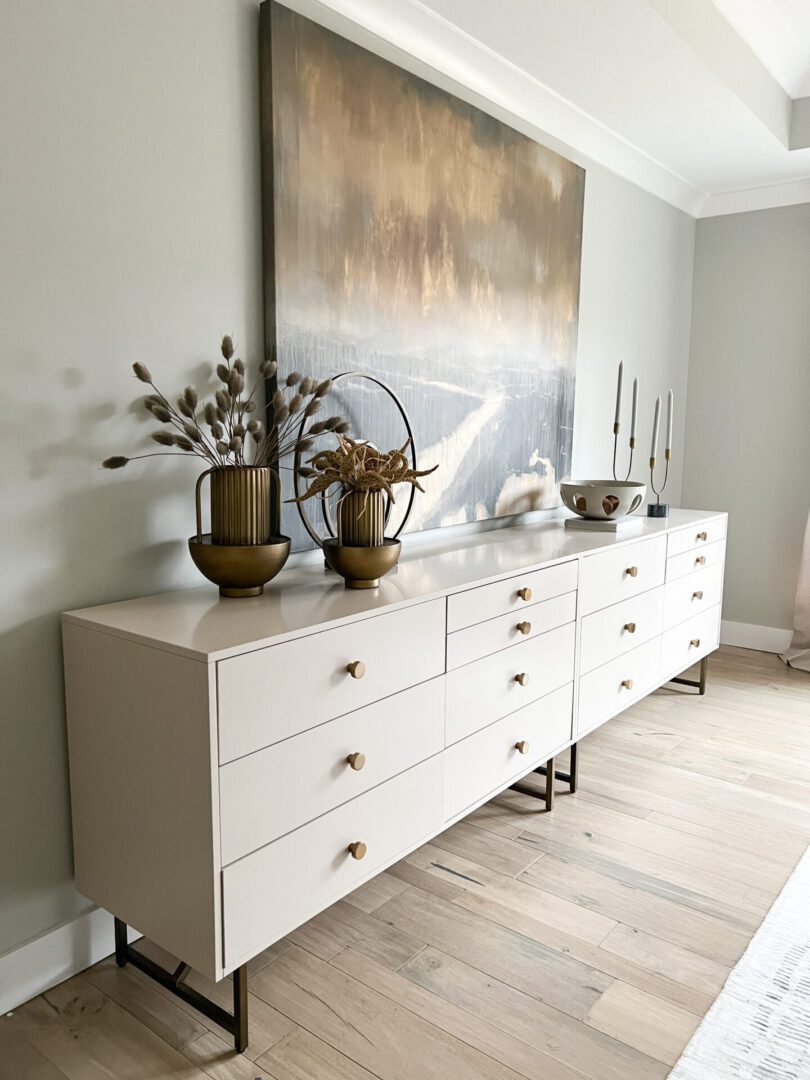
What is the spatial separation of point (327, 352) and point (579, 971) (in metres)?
1.56

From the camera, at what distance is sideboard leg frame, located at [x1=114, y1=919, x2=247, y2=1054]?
155cm

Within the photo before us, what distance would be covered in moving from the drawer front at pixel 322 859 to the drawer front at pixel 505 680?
0.13 m

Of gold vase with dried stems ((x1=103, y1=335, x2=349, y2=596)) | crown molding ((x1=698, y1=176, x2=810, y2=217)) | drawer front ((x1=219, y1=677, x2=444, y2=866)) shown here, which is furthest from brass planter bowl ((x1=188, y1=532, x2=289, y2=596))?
crown molding ((x1=698, y1=176, x2=810, y2=217))

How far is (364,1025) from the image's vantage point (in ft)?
5.33

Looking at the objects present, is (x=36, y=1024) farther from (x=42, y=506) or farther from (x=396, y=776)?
(x=42, y=506)

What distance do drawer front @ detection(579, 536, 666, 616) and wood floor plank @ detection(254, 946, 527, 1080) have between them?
1224 mm

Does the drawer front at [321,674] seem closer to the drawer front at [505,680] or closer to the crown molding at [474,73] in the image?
the drawer front at [505,680]

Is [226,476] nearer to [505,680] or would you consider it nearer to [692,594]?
[505,680]

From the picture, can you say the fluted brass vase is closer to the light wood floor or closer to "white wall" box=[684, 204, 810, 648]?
the light wood floor

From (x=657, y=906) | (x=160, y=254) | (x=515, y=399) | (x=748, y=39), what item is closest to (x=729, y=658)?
(x=515, y=399)

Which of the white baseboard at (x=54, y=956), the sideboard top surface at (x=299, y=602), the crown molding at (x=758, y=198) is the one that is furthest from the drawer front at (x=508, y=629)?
the crown molding at (x=758, y=198)

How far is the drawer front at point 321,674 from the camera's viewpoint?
1443mm

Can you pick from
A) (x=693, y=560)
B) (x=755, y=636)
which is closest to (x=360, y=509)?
(x=693, y=560)

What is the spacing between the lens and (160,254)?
1.79m
